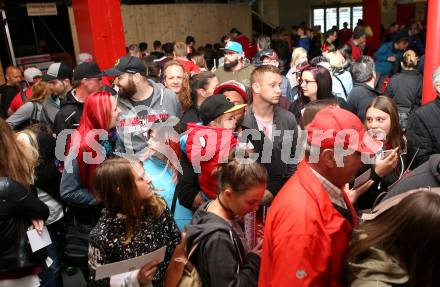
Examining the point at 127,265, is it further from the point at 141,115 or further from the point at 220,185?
the point at 141,115

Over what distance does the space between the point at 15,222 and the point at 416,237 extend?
6.39 ft

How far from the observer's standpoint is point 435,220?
1161 millimetres

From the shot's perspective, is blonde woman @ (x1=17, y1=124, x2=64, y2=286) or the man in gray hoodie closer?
blonde woman @ (x1=17, y1=124, x2=64, y2=286)

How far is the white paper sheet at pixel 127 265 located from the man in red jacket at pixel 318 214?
19.2 inches

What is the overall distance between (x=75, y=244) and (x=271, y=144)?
56.8 inches

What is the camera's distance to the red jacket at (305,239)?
1.31 meters

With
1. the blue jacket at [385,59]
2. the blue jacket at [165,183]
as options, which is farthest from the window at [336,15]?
the blue jacket at [165,183]

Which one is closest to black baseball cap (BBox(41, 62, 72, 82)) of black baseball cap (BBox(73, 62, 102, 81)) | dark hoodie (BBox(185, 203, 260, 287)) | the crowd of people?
the crowd of people

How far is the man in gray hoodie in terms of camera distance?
10.4ft

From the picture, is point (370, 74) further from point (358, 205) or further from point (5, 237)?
point (5, 237)

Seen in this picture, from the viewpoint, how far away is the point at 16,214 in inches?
84.1

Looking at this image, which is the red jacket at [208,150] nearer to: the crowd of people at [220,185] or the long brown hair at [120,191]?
the crowd of people at [220,185]

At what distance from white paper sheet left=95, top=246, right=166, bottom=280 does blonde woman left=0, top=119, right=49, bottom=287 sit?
75 cm

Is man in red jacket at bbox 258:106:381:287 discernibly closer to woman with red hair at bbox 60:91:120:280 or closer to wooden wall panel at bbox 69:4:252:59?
woman with red hair at bbox 60:91:120:280
